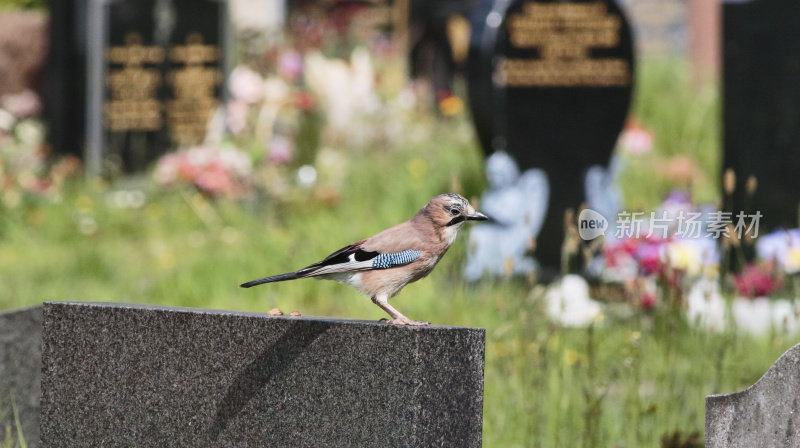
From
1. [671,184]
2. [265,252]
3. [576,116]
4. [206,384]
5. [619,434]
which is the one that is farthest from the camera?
[671,184]

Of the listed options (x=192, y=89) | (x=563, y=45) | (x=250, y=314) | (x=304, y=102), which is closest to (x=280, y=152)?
(x=304, y=102)

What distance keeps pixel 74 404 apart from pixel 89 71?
6.59m

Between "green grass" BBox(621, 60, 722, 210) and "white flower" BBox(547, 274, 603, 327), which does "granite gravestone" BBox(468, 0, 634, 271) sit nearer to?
"white flower" BBox(547, 274, 603, 327)

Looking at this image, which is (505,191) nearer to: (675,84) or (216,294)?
(216,294)

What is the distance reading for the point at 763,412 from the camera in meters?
2.29

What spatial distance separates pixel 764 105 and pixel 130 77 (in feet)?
16.6

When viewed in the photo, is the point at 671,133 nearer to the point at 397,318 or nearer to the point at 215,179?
the point at 215,179

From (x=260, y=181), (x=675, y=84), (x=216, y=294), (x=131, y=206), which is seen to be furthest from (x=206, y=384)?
(x=675, y=84)

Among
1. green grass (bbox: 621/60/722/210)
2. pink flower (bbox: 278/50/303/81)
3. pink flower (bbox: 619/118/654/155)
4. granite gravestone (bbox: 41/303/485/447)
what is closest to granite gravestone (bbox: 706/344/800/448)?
granite gravestone (bbox: 41/303/485/447)

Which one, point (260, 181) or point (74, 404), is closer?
point (74, 404)

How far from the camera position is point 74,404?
269 cm

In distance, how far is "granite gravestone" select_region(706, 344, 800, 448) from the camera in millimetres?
2260

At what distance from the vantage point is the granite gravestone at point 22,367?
129 inches

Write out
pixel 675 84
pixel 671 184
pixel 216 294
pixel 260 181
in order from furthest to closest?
pixel 675 84
pixel 671 184
pixel 260 181
pixel 216 294
